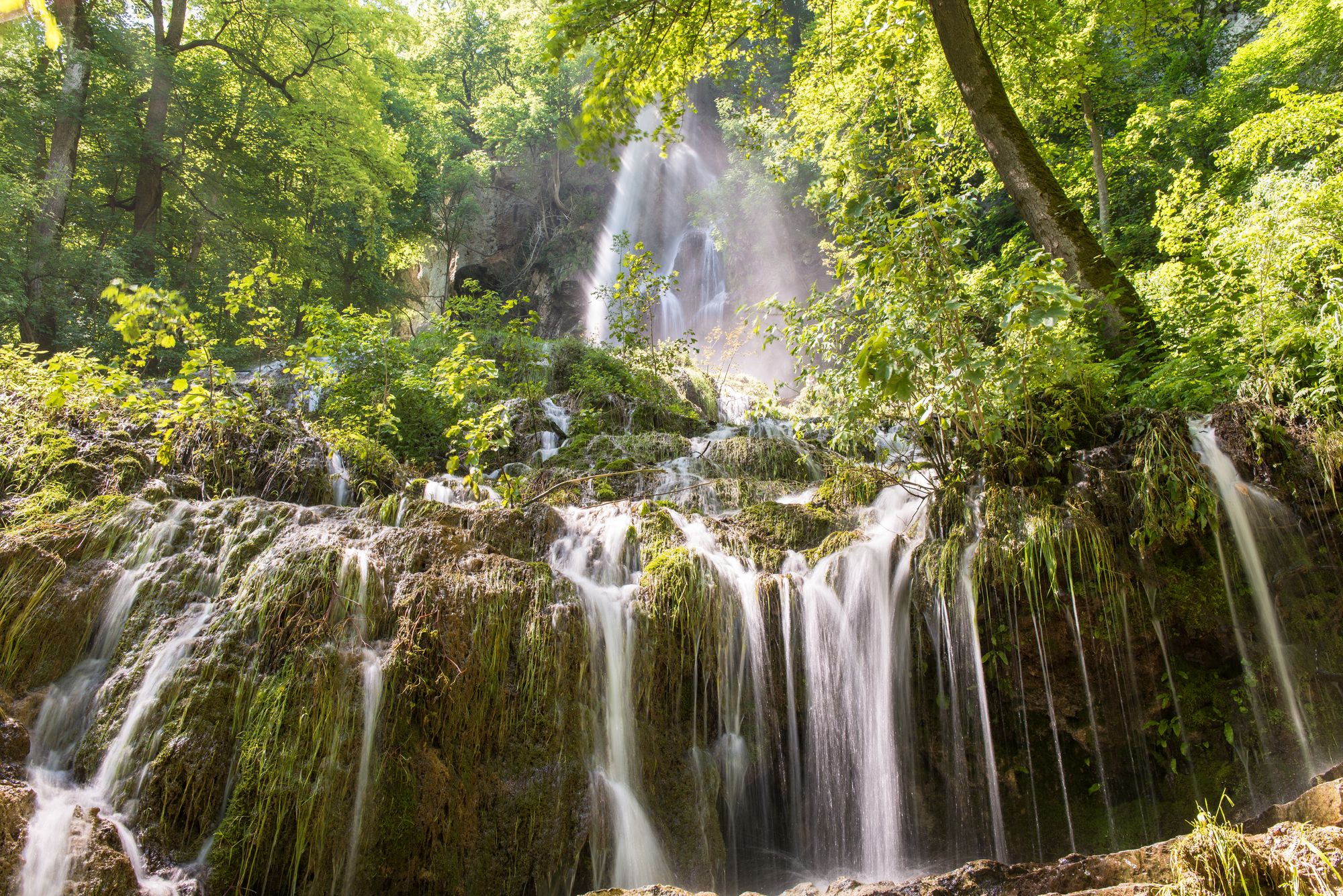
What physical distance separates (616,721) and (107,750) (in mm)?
2761

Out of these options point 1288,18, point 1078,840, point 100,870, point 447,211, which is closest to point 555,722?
point 100,870

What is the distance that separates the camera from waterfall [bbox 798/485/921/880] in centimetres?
448

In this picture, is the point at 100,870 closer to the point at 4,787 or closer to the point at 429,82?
the point at 4,787

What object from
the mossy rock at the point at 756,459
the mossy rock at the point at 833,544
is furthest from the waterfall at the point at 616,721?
the mossy rock at the point at 756,459

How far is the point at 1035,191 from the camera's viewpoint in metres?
6.41

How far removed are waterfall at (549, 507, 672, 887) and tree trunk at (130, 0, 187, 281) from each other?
12.6 metres

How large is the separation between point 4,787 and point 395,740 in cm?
160

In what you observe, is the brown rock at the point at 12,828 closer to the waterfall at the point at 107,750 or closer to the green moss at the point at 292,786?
the waterfall at the point at 107,750

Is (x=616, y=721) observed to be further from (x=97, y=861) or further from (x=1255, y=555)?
(x=1255, y=555)

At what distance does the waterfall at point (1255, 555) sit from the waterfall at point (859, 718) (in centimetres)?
210

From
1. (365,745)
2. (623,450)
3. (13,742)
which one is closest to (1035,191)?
(623,450)

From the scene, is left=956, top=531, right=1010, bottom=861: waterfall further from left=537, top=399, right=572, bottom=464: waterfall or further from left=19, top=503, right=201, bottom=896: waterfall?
left=537, top=399, right=572, bottom=464: waterfall

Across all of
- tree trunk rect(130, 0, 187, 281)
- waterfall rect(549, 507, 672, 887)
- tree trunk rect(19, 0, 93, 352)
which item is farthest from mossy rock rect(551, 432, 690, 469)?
tree trunk rect(130, 0, 187, 281)

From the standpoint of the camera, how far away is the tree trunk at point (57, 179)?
1029 centimetres
